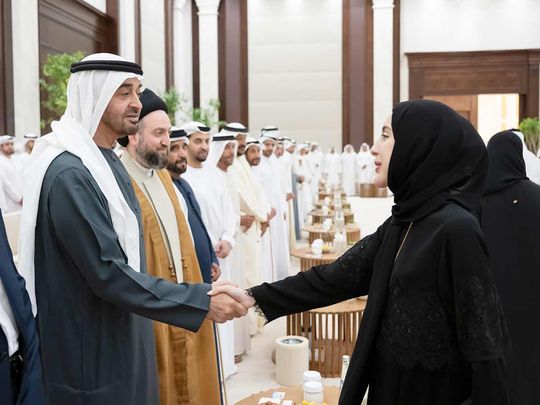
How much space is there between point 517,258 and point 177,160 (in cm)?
178

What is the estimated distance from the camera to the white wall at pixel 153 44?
14.2 metres

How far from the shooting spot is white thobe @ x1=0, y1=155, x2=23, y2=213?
28.5ft

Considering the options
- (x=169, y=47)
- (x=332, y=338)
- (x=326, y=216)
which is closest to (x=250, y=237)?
(x=332, y=338)

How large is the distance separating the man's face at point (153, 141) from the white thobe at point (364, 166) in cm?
1423

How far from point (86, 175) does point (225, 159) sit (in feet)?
10.2

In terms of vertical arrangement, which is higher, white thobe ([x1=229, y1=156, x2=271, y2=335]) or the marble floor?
white thobe ([x1=229, y1=156, x2=271, y2=335])

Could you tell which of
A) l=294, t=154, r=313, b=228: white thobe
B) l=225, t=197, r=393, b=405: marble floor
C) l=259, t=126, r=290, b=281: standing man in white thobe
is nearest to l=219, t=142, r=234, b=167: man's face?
l=225, t=197, r=393, b=405: marble floor

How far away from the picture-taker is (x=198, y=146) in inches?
166

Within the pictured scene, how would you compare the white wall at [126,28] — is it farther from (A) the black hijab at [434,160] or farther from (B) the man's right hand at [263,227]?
(A) the black hijab at [434,160]

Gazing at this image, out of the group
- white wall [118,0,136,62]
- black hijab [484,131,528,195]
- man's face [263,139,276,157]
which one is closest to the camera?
black hijab [484,131,528,195]

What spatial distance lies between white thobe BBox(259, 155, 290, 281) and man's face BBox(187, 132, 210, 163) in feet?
Answer: 8.37

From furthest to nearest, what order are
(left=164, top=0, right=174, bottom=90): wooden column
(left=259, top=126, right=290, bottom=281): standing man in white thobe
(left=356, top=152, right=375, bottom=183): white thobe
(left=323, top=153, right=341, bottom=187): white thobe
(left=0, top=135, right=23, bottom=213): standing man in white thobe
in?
1. (left=323, top=153, right=341, bottom=187): white thobe
2. (left=356, top=152, right=375, bottom=183): white thobe
3. (left=164, top=0, right=174, bottom=90): wooden column
4. (left=0, top=135, right=23, bottom=213): standing man in white thobe
5. (left=259, top=126, right=290, bottom=281): standing man in white thobe

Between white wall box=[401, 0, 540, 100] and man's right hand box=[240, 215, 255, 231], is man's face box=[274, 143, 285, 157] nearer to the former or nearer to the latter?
man's right hand box=[240, 215, 255, 231]

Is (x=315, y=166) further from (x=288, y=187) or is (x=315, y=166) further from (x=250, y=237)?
(x=250, y=237)
